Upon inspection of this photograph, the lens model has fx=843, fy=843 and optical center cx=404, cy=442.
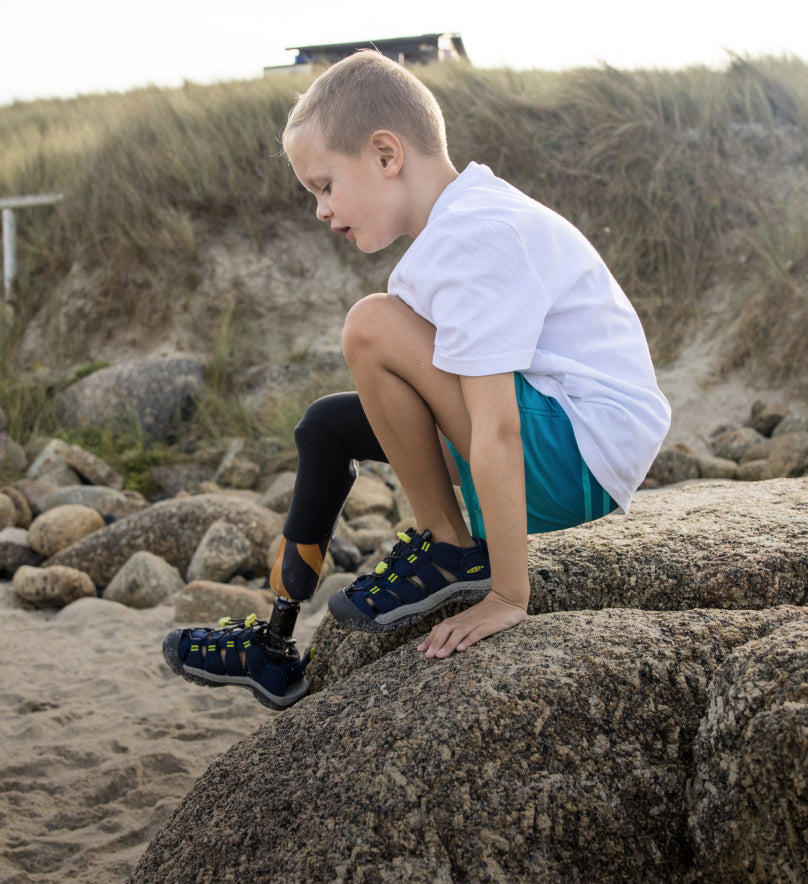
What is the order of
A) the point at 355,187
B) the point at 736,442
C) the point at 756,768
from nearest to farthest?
the point at 756,768
the point at 355,187
the point at 736,442

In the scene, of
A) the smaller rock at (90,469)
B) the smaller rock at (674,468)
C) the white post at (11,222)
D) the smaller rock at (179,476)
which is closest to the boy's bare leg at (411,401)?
the smaller rock at (674,468)

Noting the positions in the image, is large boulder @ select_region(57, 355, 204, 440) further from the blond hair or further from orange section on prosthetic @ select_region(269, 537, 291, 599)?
the blond hair

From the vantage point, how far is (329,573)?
468cm

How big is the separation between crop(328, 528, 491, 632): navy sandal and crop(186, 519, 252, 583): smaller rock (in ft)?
8.92

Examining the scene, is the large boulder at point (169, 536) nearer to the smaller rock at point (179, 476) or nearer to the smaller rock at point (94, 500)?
Answer: the smaller rock at point (94, 500)

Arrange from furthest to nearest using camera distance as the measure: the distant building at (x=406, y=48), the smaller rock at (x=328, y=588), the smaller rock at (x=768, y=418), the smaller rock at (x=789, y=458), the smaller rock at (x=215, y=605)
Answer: the distant building at (x=406, y=48)
the smaller rock at (x=768, y=418)
the smaller rock at (x=789, y=458)
the smaller rock at (x=328, y=588)
the smaller rock at (x=215, y=605)

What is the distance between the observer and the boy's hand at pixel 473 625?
1.86m

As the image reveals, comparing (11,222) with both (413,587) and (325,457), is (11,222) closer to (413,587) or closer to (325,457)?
(325,457)

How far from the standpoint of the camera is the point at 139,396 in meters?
8.17

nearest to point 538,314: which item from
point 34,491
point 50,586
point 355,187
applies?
point 355,187

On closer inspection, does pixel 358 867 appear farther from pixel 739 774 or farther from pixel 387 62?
pixel 387 62

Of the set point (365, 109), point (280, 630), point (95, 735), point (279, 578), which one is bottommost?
point (95, 735)

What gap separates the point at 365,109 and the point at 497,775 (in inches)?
60.9

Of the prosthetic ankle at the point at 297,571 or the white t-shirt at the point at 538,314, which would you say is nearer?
the white t-shirt at the point at 538,314
